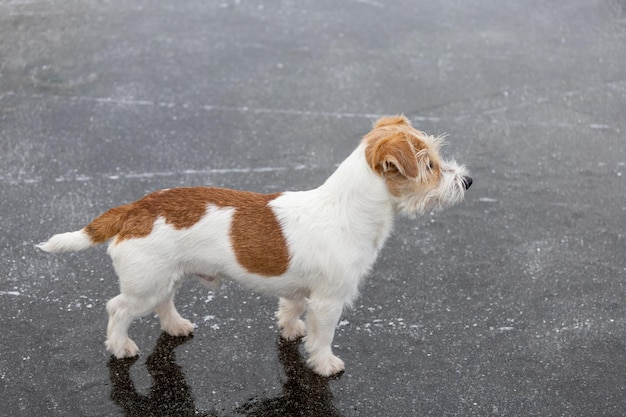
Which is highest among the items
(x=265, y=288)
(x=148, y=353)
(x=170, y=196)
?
(x=170, y=196)

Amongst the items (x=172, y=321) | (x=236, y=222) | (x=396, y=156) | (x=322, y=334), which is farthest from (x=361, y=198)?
(x=172, y=321)

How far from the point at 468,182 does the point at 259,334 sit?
5.66 feet

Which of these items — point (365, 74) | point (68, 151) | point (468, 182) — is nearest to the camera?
point (468, 182)

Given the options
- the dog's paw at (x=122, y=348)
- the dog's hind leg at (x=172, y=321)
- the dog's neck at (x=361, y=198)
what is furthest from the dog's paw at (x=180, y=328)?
the dog's neck at (x=361, y=198)

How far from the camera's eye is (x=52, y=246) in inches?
181

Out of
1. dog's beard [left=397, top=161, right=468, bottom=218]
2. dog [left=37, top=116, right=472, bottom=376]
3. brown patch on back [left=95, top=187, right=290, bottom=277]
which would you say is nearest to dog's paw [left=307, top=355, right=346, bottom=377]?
dog [left=37, top=116, right=472, bottom=376]

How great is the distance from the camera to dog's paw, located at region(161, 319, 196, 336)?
5.09m

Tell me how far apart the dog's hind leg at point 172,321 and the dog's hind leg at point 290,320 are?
1.97ft

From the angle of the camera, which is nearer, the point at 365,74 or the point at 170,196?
the point at 170,196

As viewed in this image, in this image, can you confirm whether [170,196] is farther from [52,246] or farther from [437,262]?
[437,262]

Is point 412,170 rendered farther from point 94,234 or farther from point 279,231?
point 94,234

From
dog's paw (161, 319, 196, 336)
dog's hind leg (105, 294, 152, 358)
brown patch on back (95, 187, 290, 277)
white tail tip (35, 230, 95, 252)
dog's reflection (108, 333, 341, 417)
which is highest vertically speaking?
brown patch on back (95, 187, 290, 277)


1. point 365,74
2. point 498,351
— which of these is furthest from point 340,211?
point 365,74

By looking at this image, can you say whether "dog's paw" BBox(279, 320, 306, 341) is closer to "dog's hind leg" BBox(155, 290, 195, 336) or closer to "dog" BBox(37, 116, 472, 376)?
"dog" BBox(37, 116, 472, 376)
